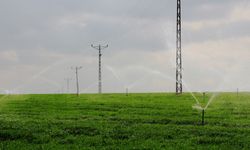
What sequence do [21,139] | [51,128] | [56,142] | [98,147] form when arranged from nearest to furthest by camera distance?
[98,147] < [56,142] < [21,139] < [51,128]

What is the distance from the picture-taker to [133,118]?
108 ft

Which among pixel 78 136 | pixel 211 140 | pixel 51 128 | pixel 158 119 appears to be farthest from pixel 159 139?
pixel 158 119

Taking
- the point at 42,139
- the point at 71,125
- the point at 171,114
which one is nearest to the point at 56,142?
the point at 42,139

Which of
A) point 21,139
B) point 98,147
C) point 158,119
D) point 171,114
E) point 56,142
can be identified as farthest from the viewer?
point 171,114

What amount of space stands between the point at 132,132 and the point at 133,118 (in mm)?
8315

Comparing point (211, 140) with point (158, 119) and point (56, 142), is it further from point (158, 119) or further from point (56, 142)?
point (158, 119)

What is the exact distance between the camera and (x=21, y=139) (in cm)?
2306

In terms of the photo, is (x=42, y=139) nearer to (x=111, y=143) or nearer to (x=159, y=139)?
(x=111, y=143)

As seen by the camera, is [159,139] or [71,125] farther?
[71,125]

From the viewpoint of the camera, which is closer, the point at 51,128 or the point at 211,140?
the point at 211,140

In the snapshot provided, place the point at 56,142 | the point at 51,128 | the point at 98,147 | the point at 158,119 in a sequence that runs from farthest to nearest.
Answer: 1. the point at 158,119
2. the point at 51,128
3. the point at 56,142
4. the point at 98,147

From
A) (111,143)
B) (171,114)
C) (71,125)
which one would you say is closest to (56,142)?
(111,143)

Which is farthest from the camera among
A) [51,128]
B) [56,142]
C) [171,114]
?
[171,114]

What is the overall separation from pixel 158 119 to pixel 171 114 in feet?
15.3
